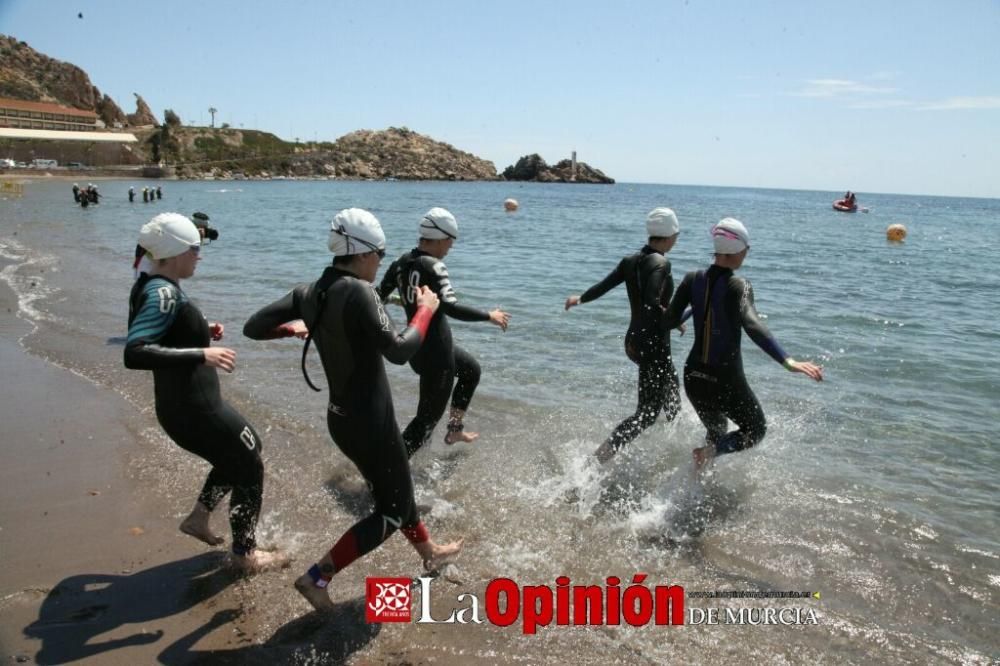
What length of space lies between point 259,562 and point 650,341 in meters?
3.51

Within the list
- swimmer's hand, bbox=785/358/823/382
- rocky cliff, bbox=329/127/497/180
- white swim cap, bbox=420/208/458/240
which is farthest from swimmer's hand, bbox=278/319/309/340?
rocky cliff, bbox=329/127/497/180

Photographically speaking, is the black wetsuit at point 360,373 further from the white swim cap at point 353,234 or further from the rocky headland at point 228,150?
the rocky headland at point 228,150

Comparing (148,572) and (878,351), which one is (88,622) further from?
(878,351)

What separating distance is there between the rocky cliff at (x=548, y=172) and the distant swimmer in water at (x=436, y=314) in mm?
181902

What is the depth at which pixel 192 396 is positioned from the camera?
12.9 ft

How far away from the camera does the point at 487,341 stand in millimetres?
11305

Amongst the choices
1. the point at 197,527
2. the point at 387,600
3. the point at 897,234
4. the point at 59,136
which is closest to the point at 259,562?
the point at 197,527

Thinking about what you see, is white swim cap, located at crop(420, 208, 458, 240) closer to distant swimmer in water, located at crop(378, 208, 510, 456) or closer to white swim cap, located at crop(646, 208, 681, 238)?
distant swimmer in water, located at crop(378, 208, 510, 456)

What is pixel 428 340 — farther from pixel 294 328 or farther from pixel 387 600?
pixel 387 600

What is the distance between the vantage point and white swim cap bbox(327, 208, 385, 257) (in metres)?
3.65

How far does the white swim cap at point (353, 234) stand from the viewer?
365cm

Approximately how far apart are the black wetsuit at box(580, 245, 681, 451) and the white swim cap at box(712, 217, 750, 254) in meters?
0.69

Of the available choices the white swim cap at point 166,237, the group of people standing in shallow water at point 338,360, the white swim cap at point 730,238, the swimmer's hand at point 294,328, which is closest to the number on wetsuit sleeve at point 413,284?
the group of people standing in shallow water at point 338,360
